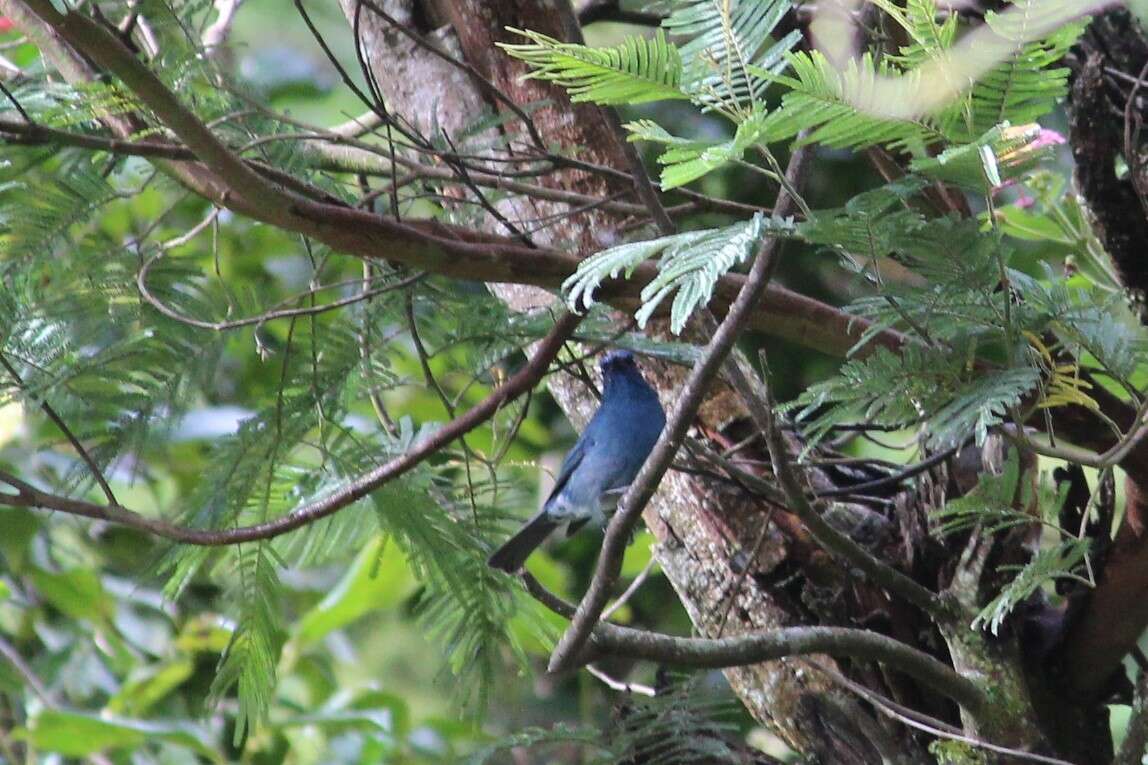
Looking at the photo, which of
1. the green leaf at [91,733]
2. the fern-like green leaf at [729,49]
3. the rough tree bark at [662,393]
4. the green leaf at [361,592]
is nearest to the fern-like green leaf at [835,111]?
the fern-like green leaf at [729,49]

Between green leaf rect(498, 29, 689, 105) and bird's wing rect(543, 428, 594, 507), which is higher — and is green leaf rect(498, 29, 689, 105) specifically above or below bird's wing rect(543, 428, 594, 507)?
above

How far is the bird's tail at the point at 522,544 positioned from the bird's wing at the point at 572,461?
2.1 inches

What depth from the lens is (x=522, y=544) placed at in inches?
79.0

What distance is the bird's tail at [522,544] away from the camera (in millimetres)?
1802

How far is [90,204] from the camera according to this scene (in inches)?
63.9

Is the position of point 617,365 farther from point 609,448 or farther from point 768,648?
point 768,648

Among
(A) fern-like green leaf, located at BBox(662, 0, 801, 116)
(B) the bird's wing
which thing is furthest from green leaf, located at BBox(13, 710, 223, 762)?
(A) fern-like green leaf, located at BBox(662, 0, 801, 116)

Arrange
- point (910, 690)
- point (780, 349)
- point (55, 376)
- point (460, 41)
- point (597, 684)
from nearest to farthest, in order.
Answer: point (55, 376), point (910, 690), point (460, 41), point (780, 349), point (597, 684)

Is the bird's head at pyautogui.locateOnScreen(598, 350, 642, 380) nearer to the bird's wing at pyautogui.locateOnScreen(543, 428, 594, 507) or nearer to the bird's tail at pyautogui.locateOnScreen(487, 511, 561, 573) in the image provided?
the bird's wing at pyautogui.locateOnScreen(543, 428, 594, 507)

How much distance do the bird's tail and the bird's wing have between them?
0.17ft

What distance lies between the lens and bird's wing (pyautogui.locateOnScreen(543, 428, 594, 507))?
2.17 m

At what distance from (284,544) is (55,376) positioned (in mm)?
532

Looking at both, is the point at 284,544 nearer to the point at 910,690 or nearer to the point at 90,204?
the point at 90,204

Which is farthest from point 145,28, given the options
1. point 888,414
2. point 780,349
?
point 780,349
